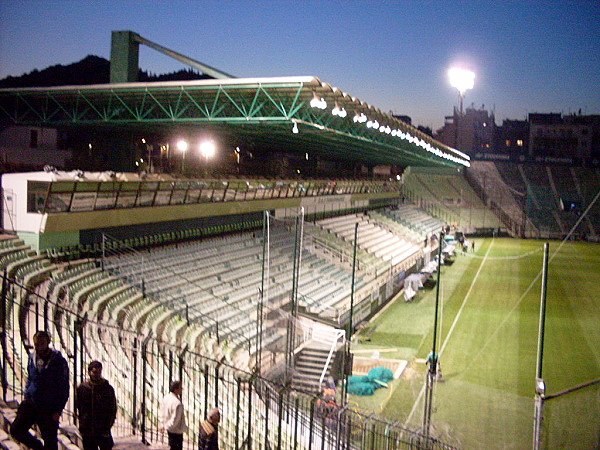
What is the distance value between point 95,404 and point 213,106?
1509cm

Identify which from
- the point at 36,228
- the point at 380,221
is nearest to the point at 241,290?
the point at 36,228

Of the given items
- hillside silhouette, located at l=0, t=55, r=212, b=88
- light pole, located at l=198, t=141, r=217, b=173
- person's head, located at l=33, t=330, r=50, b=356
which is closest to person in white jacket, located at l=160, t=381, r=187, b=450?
person's head, located at l=33, t=330, r=50, b=356

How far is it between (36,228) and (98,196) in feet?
6.04

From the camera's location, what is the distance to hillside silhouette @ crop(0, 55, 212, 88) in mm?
49975

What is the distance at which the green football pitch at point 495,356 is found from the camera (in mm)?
11344

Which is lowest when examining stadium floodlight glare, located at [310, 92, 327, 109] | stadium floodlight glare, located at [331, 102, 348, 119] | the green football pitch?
the green football pitch

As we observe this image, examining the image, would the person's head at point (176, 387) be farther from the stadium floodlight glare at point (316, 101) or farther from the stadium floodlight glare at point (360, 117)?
the stadium floodlight glare at point (360, 117)

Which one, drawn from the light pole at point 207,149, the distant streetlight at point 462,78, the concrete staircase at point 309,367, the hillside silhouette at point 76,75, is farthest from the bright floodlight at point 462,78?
the hillside silhouette at point 76,75

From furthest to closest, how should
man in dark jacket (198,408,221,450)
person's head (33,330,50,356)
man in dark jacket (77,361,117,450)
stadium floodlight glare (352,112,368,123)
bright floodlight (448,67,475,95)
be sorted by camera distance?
bright floodlight (448,67,475,95) → stadium floodlight glare (352,112,368,123) → man in dark jacket (198,408,221,450) → man in dark jacket (77,361,117,450) → person's head (33,330,50,356)

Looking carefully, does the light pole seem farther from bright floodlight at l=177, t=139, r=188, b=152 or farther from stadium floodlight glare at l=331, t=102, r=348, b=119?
stadium floodlight glare at l=331, t=102, r=348, b=119

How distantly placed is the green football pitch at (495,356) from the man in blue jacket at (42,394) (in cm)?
794

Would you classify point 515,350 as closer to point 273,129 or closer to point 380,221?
point 273,129

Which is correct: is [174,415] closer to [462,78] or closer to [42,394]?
[42,394]

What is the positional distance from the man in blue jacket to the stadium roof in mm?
12511
